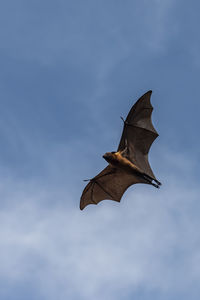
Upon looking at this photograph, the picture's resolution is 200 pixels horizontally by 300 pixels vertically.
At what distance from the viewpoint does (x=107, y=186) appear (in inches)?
1407

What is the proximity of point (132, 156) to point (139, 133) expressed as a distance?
1.85 m

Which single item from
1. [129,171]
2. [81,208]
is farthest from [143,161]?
[81,208]

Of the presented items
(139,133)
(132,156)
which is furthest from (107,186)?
(139,133)

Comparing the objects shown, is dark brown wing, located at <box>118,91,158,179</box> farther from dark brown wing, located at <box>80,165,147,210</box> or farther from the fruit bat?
dark brown wing, located at <box>80,165,147,210</box>

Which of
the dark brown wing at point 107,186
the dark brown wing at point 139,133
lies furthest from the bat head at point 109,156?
the dark brown wing at point 107,186

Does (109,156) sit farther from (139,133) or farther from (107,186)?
(107,186)

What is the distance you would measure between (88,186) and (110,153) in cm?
494

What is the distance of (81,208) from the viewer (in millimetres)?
36156

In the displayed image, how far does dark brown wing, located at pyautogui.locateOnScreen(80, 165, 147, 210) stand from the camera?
3447 centimetres

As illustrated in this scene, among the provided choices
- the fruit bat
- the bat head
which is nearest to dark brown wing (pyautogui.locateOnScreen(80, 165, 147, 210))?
the fruit bat

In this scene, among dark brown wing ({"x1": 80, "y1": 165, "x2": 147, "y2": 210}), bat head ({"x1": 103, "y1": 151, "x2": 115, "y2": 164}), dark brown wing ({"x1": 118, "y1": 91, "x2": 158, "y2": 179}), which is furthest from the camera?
dark brown wing ({"x1": 80, "y1": 165, "x2": 147, "y2": 210})

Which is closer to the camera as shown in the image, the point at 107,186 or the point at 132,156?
the point at 132,156

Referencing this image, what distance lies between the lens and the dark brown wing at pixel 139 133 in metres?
33.1

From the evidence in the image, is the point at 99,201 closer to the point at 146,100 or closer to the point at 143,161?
the point at 143,161
